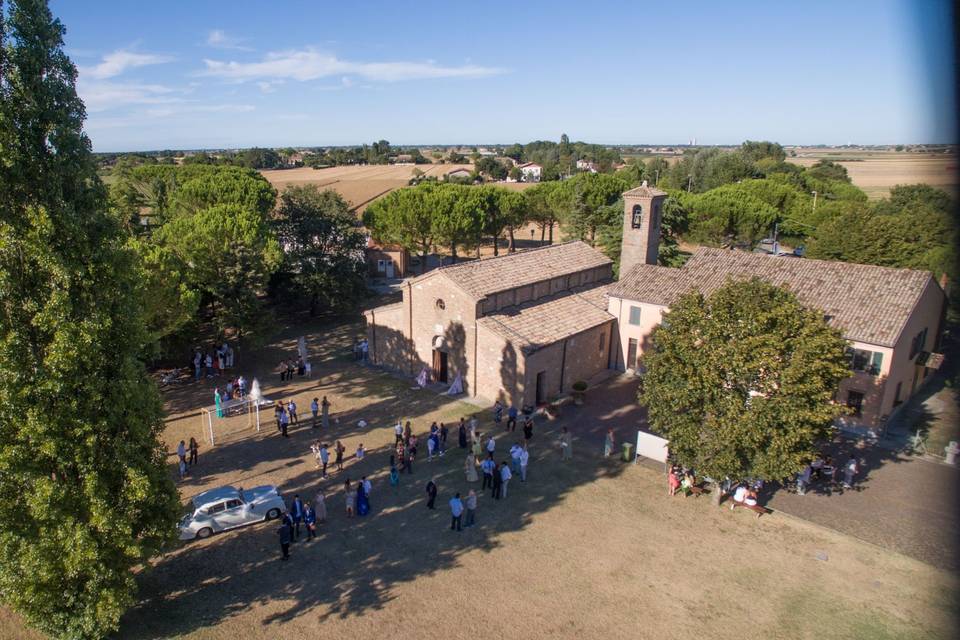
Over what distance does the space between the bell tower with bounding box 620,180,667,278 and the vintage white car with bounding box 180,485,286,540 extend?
76.3 ft

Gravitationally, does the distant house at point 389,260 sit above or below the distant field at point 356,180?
below

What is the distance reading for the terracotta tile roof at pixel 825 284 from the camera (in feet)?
86.4

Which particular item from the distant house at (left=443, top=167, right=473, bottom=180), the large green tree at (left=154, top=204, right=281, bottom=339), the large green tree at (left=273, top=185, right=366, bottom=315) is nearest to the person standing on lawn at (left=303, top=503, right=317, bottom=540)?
the large green tree at (left=154, top=204, right=281, bottom=339)

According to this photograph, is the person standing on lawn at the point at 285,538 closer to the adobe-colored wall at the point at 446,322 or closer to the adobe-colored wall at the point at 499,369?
the adobe-colored wall at the point at 499,369

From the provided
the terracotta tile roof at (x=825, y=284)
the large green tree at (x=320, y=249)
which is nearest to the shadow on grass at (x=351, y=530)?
the terracotta tile roof at (x=825, y=284)

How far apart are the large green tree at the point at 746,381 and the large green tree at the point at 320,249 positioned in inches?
1032

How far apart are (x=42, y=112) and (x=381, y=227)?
46825 mm

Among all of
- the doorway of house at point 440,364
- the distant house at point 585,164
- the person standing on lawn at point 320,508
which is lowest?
the person standing on lawn at point 320,508

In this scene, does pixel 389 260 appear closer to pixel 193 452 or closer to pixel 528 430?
pixel 528 430

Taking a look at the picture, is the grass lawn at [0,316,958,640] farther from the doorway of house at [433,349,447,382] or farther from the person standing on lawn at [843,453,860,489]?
the doorway of house at [433,349,447,382]

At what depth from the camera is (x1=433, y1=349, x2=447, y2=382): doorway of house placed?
31.7 meters

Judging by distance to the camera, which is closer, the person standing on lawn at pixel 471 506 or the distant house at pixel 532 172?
the person standing on lawn at pixel 471 506

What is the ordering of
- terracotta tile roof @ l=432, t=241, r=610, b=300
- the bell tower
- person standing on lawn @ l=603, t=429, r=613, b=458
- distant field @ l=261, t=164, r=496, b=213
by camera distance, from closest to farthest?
person standing on lawn @ l=603, t=429, r=613, b=458 < terracotta tile roof @ l=432, t=241, r=610, b=300 < the bell tower < distant field @ l=261, t=164, r=496, b=213

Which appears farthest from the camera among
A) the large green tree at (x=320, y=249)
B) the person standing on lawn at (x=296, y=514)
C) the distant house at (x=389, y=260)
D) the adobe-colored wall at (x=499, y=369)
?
the distant house at (x=389, y=260)
